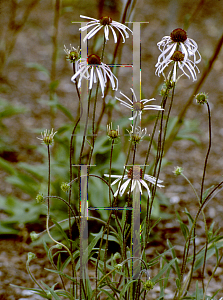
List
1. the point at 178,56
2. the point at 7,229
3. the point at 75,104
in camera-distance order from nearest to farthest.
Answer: the point at 178,56 → the point at 7,229 → the point at 75,104

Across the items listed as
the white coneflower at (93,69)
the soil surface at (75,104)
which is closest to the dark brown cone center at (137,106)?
the white coneflower at (93,69)

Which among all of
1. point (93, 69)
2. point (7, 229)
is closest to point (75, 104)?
point (7, 229)

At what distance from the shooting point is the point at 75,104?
2.41 meters

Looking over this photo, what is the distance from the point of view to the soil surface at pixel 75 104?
1.01 meters

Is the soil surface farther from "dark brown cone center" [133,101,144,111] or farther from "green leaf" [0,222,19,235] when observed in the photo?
"dark brown cone center" [133,101,144,111]

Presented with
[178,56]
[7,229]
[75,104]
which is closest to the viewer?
[178,56]

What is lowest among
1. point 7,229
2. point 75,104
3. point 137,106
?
point 7,229

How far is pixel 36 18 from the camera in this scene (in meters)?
3.07

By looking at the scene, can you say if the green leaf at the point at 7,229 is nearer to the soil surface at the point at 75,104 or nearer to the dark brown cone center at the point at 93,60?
the soil surface at the point at 75,104

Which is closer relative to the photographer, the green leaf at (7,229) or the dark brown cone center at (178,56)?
the dark brown cone center at (178,56)

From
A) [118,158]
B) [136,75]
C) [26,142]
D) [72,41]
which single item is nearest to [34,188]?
[118,158]

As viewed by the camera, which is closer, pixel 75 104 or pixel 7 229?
pixel 7 229

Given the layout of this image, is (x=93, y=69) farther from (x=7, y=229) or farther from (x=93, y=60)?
(x=7, y=229)

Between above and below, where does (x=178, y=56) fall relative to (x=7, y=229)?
above
